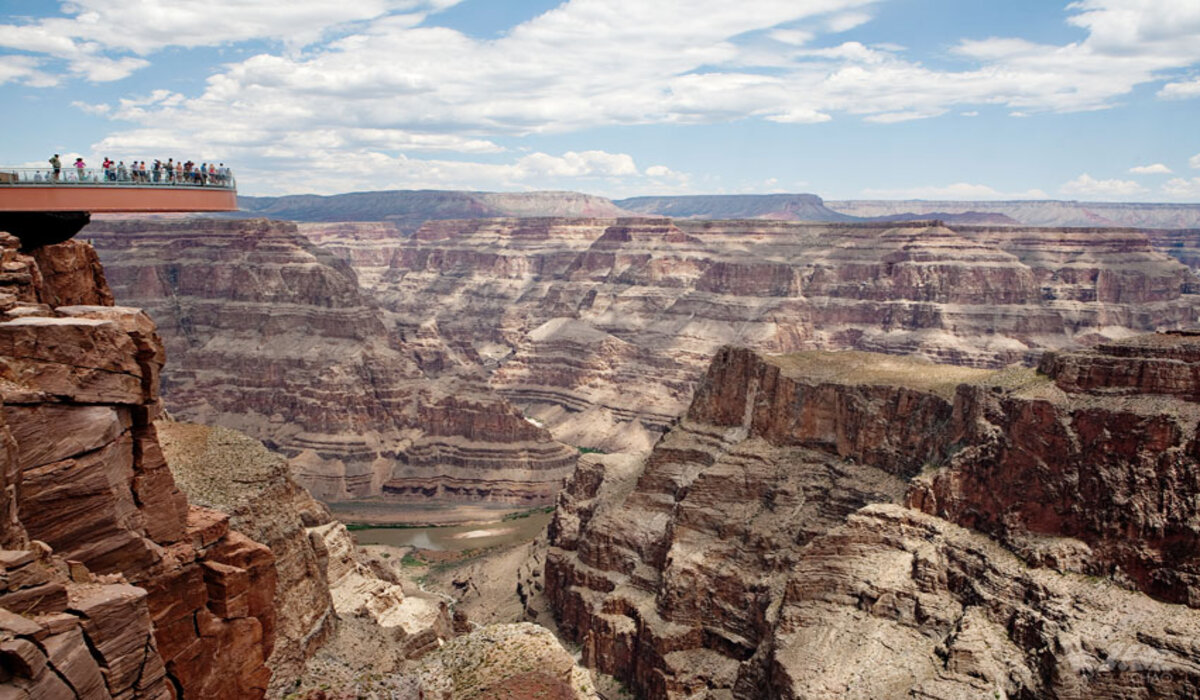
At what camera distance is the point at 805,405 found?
73.6m

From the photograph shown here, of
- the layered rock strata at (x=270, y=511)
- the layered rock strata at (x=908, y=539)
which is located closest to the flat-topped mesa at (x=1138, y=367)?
the layered rock strata at (x=908, y=539)

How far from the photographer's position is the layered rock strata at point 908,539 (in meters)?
48.4

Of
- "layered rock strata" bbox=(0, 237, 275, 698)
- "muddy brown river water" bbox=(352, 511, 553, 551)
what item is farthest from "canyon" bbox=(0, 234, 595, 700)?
"muddy brown river water" bbox=(352, 511, 553, 551)

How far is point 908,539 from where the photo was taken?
5775 cm

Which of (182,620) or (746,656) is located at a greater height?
(182,620)

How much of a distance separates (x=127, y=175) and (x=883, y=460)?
4889 cm

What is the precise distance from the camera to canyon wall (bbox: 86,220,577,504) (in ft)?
464

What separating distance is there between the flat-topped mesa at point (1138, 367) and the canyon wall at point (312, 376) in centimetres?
8802

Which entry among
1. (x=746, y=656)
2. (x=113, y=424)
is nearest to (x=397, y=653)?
(x=746, y=656)

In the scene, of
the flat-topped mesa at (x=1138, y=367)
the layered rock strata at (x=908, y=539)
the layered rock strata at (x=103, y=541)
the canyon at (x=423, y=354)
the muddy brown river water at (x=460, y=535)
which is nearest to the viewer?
the layered rock strata at (x=103, y=541)

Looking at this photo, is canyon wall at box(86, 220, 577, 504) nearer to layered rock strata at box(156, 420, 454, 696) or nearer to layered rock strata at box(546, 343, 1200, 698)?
layered rock strata at box(546, 343, 1200, 698)

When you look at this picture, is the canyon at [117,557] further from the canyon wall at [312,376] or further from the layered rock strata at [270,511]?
the canyon wall at [312,376]

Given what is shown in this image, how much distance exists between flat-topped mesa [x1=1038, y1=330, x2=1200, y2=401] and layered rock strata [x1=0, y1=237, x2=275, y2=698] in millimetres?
45756

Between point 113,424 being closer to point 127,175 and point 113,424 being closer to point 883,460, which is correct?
point 127,175
